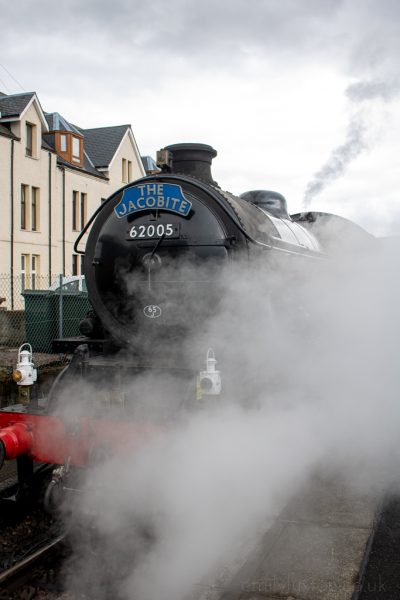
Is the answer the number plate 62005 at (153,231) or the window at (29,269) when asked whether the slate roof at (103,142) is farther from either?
the number plate 62005 at (153,231)

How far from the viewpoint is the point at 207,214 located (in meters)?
3.84

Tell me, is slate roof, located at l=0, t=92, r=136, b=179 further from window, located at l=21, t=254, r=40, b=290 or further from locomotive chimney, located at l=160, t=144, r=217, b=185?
locomotive chimney, located at l=160, t=144, r=217, b=185

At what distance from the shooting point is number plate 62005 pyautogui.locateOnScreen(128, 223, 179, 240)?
3908 millimetres

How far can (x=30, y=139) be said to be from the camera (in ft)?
57.3

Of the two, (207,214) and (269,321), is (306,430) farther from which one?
(207,214)

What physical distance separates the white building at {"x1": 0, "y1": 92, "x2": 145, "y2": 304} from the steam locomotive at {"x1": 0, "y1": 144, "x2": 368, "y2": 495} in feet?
37.4

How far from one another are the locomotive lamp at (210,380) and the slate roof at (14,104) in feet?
50.3

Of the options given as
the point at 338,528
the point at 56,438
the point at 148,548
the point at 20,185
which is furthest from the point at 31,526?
the point at 20,185

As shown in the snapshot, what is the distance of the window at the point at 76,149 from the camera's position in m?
19.6

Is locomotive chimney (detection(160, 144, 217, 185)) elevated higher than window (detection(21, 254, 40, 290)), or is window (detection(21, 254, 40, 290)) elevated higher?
window (detection(21, 254, 40, 290))

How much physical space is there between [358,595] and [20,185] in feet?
52.4

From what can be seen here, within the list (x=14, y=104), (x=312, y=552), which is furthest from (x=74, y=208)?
(x=312, y=552)

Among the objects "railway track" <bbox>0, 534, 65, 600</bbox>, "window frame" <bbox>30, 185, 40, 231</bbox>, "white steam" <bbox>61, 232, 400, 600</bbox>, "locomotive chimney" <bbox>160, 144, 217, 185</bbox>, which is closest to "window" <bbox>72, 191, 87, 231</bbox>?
"window frame" <bbox>30, 185, 40, 231</bbox>

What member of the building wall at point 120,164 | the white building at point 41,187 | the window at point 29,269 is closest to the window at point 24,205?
the white building at point 41,187
